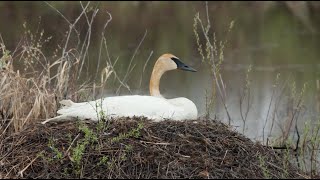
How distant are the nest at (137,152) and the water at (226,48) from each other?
8.72 ft

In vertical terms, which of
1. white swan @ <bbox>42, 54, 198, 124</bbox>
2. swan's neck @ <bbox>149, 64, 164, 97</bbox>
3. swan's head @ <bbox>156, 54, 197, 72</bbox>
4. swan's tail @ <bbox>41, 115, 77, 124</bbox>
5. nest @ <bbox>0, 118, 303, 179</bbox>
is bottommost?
nest @ <bbox>0, 118, 303, 179</bbox>

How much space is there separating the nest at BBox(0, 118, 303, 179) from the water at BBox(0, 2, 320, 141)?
2.66 metres

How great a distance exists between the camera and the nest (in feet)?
17.2

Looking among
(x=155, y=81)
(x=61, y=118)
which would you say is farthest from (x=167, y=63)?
(x=61, y=118)

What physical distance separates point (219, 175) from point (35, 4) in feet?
65.0

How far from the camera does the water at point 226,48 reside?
9875 mm

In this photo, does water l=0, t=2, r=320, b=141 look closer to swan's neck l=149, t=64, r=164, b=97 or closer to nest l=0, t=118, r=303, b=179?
swan's neck l=149, t=64, r=164, b=97

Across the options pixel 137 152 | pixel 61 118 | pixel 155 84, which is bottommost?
pixel 137 152

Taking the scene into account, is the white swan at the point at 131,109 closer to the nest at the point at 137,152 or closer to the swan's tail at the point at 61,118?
the swan's tail at the point at 61,118

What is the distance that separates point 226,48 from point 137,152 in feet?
34.5

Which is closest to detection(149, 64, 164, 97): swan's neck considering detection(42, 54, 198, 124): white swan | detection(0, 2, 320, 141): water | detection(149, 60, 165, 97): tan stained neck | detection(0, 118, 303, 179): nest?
detection(149, 60, 165, 97): tan stained neck

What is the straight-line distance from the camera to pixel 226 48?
1567 cm

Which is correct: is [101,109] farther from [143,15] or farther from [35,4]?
[35,4]

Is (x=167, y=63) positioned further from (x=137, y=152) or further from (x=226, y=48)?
(x=226, y=48)
